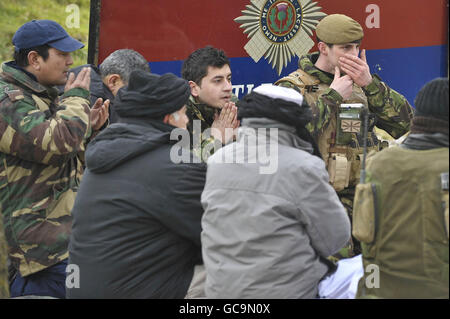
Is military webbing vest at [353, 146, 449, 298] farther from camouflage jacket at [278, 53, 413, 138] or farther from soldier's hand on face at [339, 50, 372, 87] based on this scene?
soldier's hand on face at [339, 50, 372, 87]

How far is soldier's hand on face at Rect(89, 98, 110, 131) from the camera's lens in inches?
171

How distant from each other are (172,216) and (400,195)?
41.0 inches

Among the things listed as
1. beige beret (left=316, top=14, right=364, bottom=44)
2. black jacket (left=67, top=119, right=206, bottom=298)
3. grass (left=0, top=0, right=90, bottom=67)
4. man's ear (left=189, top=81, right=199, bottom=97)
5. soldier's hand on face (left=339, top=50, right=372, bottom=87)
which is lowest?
black jacket (left=67, top=119, right=206, bottom=298)

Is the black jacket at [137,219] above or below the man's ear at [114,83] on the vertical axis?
below

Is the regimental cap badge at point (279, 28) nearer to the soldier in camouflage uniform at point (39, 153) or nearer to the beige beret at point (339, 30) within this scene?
the beige beret at point (339, 30)

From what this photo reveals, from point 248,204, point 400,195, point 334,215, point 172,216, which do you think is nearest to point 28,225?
point 172,216

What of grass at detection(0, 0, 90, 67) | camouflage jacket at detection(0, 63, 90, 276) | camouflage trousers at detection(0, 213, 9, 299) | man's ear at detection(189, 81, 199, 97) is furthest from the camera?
grass at detection(0, 0, 90, 67)

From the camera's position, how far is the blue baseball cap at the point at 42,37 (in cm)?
389

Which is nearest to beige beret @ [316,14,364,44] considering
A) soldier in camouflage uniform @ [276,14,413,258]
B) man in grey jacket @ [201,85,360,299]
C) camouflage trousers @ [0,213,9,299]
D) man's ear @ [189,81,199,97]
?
soldier in camouflage uniform @ [276,14,413,258]

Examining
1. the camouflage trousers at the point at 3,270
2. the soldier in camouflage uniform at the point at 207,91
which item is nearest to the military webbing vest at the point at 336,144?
the soldier in camouflage uniform at the point at 207,91

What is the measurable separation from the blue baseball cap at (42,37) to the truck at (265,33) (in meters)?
1.43

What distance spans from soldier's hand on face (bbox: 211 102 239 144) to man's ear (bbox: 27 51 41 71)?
4.09 ft

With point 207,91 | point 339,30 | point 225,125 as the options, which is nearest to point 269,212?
point 225,125
